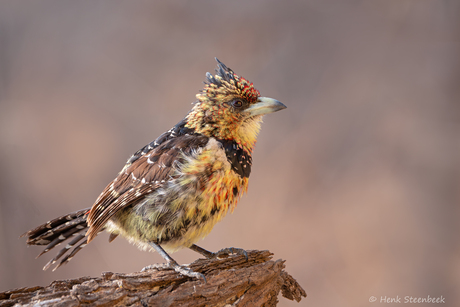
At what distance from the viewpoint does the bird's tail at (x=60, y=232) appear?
251cm

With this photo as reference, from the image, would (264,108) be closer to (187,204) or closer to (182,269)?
(187,204)

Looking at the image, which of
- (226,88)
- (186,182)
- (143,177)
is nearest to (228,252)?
(186,182)

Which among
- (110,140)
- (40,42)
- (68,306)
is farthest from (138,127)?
(68,306)

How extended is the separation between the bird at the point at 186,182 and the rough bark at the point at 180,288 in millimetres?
100

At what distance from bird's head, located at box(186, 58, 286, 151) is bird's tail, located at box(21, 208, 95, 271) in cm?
100

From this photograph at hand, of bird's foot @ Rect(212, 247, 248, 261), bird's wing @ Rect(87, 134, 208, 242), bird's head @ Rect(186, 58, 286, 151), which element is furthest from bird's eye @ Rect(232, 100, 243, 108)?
bird's foot @ Rect(212, 247, 248, 261)

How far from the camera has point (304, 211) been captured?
→ 4.14 m

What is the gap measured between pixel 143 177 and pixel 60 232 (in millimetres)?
768

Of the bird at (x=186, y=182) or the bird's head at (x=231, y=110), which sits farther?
the bird's head at (x=231, y=110)

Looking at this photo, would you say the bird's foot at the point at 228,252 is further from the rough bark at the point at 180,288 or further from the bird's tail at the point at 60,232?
the bird's tail at the point at 60,232

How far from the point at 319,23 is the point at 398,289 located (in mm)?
2988

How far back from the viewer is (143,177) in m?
2.31

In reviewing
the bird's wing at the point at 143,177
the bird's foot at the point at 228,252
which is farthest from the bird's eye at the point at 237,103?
the bird's foot at the point at 228,252

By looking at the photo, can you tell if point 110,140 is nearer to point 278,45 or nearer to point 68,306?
point 278,45
